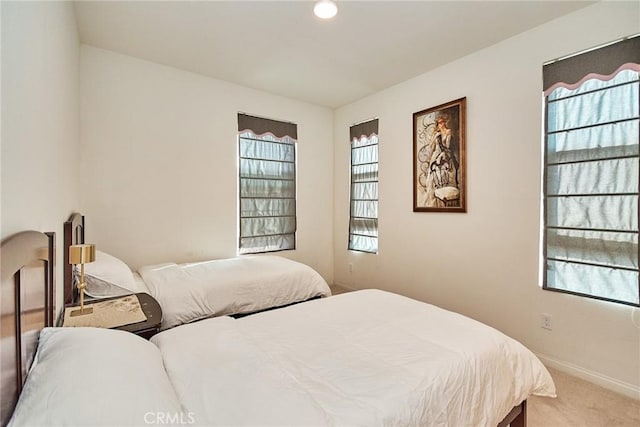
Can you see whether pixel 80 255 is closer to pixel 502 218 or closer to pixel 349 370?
pixel 349 370

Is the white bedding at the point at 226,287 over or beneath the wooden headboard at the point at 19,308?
beneath

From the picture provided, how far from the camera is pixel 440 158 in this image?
316 cm

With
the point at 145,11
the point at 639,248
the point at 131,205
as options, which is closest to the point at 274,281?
the point at 131,205

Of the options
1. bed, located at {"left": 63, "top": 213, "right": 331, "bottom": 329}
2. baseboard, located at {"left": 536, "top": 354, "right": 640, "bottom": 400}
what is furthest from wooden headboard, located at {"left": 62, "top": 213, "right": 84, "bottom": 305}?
baseboard, located at {"left": 536, "top": 354, "right": 640, "bottom": 400}

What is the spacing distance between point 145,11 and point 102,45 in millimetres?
841

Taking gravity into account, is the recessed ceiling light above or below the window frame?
above

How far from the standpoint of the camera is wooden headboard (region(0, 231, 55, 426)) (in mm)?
704

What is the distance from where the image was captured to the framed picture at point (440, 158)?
2.98m

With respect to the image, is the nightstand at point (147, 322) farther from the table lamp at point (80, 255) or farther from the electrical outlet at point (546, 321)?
the electrical outlet at point (546, 321)

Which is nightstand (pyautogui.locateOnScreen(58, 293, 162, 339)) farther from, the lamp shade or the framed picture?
the framed picture

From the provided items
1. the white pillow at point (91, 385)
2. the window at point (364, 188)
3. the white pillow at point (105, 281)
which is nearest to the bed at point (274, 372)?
the white pillow at point (91, 385)

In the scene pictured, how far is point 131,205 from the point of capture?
304 cm

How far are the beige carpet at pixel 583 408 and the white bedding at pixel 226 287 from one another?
5.91 ft

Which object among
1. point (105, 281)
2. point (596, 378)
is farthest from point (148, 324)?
point (596, 378)
